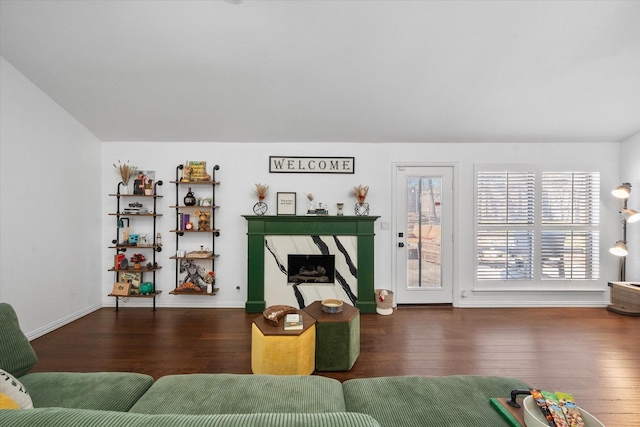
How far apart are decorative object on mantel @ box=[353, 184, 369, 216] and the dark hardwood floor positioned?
55.4 inches

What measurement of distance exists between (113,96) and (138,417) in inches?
146

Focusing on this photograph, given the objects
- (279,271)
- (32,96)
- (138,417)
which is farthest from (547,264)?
(32,96)

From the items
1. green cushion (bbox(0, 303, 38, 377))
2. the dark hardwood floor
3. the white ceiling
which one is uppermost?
the white ceiling

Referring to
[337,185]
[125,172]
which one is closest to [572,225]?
[337,185]

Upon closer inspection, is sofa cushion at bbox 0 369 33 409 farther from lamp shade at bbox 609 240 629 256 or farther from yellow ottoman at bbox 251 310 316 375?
lamp shade at bbox 609 240 629 256

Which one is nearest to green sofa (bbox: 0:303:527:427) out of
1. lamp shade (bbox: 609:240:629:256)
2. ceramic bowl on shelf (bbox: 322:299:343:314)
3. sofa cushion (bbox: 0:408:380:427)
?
sofa cushion (bbox: 0:408:380:427)

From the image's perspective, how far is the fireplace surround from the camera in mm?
4000

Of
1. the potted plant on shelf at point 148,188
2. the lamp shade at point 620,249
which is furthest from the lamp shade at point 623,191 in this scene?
the potted plant on shelf at point 148,188

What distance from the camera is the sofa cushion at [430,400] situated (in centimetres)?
124

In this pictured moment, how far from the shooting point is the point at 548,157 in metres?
4.23

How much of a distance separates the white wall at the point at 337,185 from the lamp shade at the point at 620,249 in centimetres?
25

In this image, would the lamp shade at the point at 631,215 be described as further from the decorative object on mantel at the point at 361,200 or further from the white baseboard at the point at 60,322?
the white baseboard at the point at 60,322

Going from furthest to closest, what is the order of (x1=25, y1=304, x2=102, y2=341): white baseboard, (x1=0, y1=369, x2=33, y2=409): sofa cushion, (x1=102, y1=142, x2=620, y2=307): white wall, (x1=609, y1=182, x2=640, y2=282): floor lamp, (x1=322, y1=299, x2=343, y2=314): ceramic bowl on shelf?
(x1=102, y1=142, x2=620, y2=307): white wall < (x1=609, y1=182, x2=640, y2=282): floor lamp < (x1=25, y1=304, x2=102, y2=341): white baseboard < (x1=322, y1=299, x2=343, y2=314): ceramic bowl on shelf < (x1=0, y1=369, x2=33, y2=409): sofa cushion

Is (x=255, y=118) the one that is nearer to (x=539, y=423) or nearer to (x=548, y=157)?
(x=539, y=423)
